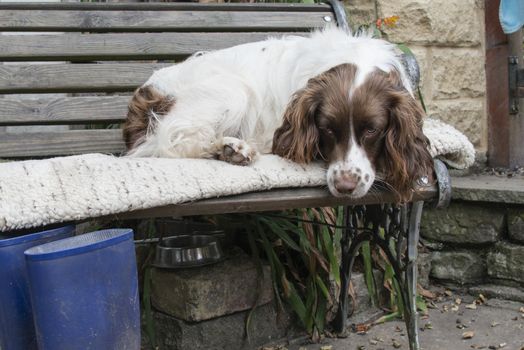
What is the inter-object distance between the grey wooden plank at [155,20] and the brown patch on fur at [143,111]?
1.88 feet

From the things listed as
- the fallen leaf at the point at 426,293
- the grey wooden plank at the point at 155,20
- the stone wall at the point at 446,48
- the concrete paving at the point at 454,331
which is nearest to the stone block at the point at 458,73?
the stone wall at the point at 446,48

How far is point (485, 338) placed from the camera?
2803 millimetres

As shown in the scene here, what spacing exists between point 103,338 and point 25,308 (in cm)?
19

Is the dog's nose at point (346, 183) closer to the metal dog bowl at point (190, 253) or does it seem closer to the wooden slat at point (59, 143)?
the metal dog bowl at point (190, 253)

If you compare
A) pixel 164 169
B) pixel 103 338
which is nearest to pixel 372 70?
pixel 164 169

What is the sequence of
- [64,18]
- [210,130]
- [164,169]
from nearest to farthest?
[164,169], [210,130], [64,18]

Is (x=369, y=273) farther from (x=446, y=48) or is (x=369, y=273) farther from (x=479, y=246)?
(x=446, y=48)

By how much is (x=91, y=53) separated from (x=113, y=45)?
103 millimetres

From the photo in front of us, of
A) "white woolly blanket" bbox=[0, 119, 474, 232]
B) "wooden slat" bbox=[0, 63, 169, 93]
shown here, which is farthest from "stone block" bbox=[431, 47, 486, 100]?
"white woolly blanket" bbox=[0, 119, 474, 232]

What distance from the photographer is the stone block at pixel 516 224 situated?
Result: 3.26 meters

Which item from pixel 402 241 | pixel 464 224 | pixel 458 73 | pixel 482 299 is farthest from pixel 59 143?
pixel 458 73

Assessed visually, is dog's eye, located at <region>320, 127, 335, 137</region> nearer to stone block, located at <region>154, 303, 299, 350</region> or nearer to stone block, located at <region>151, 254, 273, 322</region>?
stone block, located at <region>151, 254, 273, 322</region>

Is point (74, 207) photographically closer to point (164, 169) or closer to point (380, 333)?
point (164, 169)

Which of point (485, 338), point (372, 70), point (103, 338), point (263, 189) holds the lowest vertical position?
point (485, 338)
